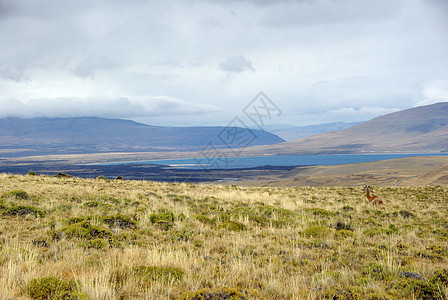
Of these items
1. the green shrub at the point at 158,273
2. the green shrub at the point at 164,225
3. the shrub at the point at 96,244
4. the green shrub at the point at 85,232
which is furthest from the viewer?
the green shrub at the point at 164,225

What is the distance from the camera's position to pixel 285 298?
14.3 ft

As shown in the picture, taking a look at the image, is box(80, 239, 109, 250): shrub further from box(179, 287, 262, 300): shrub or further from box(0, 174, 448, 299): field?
box(179, 287, 262, 300): shrub

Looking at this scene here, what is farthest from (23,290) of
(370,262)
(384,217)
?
(384,217)

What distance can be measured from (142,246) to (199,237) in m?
1.69

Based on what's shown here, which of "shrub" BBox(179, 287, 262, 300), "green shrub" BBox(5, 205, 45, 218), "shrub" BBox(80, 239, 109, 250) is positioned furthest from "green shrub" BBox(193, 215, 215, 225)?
"shrub" BBox(179, 287, 262, 300)

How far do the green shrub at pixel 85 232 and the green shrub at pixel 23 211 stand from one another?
261cm

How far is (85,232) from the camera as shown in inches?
302

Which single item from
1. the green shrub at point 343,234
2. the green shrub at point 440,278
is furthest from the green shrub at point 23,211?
the green shrub at point 440,278

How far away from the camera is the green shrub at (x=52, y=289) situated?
13.0 ft

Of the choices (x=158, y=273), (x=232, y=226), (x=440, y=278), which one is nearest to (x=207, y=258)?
(x=158, y=273)

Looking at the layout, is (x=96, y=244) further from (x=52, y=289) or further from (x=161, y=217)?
(x=161, y=217)

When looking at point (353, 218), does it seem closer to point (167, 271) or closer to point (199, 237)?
point (199, 237)

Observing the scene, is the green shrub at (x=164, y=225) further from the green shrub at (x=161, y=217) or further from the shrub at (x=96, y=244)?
the shrub at (x=96, y=244)

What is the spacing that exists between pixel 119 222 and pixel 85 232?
182 centimetres
